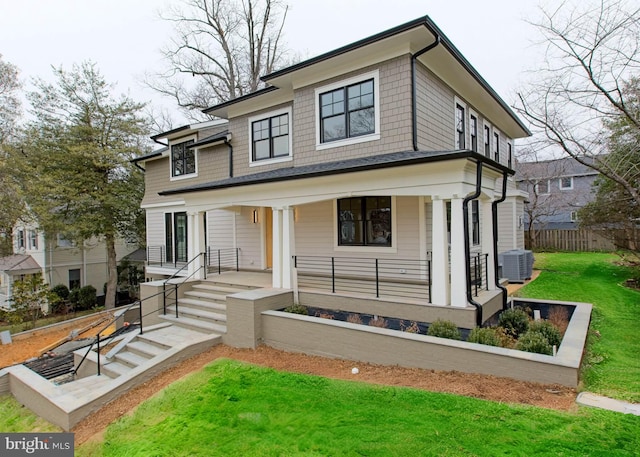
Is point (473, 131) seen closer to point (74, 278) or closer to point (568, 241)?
point (568, 241)

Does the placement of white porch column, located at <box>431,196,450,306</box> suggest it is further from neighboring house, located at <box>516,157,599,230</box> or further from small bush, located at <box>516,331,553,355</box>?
neighboring house, located at <box>516,157,599,230</box>

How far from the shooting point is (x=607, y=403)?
4.37 metres

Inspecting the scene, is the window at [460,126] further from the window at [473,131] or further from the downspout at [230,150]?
the downspout at [230,150]

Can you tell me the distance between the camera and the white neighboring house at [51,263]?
22812 mm

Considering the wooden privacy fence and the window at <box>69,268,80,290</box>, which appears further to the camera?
the window at <box>69,268,80,290</box>

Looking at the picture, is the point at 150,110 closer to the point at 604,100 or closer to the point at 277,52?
the point at 277,52

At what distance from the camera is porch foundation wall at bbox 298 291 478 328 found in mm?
6758

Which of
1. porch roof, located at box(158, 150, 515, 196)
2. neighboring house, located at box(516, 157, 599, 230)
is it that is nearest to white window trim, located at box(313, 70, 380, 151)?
porch roof, located at box(158, 150, 515, 196)

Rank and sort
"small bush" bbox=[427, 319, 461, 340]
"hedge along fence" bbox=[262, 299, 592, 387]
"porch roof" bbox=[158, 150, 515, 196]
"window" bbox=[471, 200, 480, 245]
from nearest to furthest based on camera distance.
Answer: "hedge along fence" bbox=[262, 299, 592, 387] → "small bush" bbox=[427, 319, 461, 340] → "porch roof" bbox=[158, 150, 515, 196] → "window" bbox=[471, 200, 480, 245]

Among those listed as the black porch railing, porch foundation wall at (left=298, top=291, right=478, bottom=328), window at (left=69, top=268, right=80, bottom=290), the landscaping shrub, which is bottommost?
the landscaping shrub

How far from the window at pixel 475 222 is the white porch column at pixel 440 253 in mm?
4942

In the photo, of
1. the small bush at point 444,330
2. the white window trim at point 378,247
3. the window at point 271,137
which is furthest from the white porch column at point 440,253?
the window at point 271,137

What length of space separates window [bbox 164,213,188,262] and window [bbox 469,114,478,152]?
39.3 feet

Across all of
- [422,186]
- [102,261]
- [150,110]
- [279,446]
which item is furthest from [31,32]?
[279,446]
